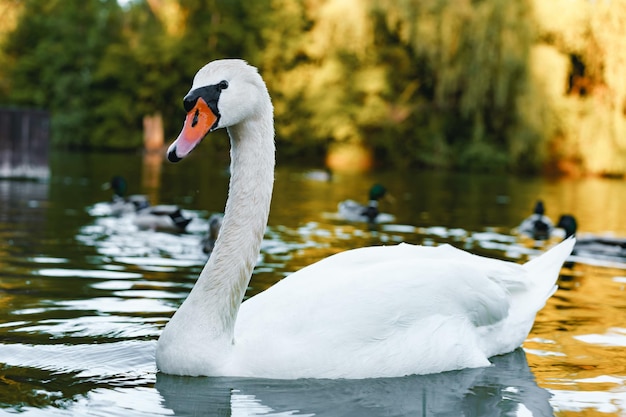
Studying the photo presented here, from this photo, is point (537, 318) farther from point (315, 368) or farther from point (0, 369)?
point (0, 369)

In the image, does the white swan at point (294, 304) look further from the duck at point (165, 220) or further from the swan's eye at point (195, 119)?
the duck at point (165, 220)

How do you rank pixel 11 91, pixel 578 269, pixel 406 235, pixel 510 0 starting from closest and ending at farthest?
pixel 578 269, pixel 406 235, pixel 510 0, pixel 11 91

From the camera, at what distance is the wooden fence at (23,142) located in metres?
18.3

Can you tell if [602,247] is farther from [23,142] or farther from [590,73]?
[590,73]

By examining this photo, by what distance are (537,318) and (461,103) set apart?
2502cm

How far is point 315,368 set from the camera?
13.4ft

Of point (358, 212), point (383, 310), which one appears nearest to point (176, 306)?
point (383, 310)

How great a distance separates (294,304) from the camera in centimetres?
430

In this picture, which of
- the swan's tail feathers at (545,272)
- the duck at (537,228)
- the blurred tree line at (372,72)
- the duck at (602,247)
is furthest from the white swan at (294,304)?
the blurred tree line at (372,72)

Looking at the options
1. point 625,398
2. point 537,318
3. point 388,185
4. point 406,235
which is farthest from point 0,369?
point 388,185

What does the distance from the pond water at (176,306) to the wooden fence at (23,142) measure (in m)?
3.45

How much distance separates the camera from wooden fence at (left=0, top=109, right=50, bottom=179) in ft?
60.1

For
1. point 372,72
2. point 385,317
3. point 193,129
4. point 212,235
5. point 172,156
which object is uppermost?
point 372,72

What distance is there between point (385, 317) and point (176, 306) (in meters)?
2.29
